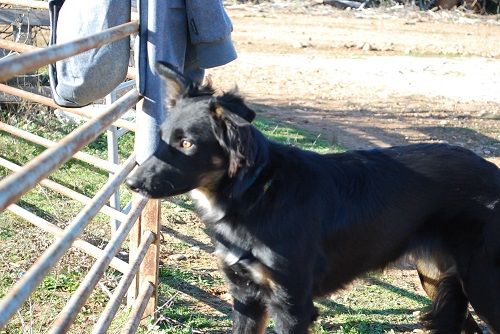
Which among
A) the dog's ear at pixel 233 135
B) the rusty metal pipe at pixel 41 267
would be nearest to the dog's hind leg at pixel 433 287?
the dog's ear at pixel 233 135

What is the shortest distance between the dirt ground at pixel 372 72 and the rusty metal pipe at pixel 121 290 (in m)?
4.76

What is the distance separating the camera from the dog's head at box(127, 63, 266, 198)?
3.36 m

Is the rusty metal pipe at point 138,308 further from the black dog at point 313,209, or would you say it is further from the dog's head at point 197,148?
the dog's head at point 197,148

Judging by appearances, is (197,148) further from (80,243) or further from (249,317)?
(80,243)

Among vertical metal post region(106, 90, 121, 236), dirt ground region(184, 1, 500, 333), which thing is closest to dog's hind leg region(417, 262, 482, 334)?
dirt ground region(184, 1, 500, 333)

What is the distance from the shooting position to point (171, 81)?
3.54 m

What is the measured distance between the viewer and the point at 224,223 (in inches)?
143

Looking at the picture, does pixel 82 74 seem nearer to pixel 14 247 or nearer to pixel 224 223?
pixel 224 223

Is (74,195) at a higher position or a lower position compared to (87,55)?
lower

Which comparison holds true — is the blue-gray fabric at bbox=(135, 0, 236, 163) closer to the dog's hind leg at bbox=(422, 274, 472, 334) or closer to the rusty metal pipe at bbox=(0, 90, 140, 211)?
the rusty metal pipe at bbox=(0, 90, 140, 211)

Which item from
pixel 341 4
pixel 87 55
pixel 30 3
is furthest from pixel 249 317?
pixel 341 4

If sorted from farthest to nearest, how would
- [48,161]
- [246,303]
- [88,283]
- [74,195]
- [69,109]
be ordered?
1. [74,195]
2. [69,109]
3. [246,303]
4. [88,283]
5. [48,161]

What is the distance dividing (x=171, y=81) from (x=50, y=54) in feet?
4.53

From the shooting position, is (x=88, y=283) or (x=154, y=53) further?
(x=154, y=53)
